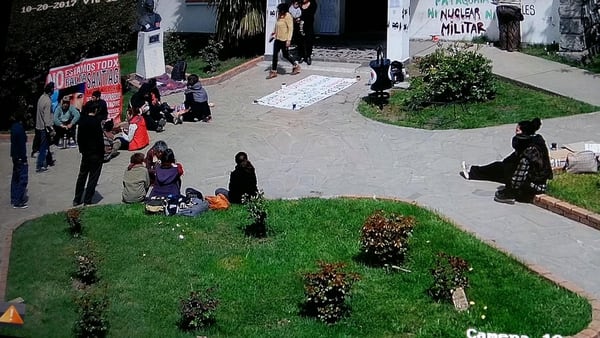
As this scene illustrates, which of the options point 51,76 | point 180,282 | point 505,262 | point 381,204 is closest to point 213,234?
point 180,282

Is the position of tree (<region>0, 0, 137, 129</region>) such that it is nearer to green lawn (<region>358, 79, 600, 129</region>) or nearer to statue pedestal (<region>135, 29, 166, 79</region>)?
statue pedestal (<region>135, 29, 166, 79</region>)

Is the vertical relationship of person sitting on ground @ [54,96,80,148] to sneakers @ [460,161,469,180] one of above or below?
above

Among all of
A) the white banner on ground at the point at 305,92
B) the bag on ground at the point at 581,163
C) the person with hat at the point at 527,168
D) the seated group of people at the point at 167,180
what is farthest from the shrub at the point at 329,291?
the white banner on ground at the point at 305,92

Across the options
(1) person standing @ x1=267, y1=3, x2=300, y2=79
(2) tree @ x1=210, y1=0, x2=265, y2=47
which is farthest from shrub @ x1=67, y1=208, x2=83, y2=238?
(2) tree @ x1=210, y1=0, x2=265, y2=47

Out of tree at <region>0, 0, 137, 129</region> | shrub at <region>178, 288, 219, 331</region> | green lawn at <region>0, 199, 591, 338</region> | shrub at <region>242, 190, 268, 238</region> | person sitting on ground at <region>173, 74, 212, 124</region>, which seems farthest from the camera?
tree at <region>0, 0, 137, 129</region>

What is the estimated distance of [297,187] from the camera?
1383 centimetres

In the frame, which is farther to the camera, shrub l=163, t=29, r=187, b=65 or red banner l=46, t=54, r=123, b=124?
shrub l=163, t=29, r=187, b=65

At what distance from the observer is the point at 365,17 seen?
25.3 meters

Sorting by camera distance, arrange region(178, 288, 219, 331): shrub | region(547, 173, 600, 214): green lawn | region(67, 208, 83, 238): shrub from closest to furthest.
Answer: region(178, 288, 219, 331): shrub < region(67, 208, 83, 238): shrub < region(547, 173, 600, 214): green lawn

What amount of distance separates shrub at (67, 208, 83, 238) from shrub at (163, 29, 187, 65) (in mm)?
11008

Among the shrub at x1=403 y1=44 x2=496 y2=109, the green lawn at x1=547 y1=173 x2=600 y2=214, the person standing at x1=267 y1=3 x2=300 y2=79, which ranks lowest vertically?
the green lawn at x1=547 y1=173 x2=600 y2=214

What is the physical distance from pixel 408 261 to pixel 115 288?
10.6 ft

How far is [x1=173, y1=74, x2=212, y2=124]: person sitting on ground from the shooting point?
17.7 metres

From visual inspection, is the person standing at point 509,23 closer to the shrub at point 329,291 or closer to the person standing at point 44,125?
the person standing at point 44,125
